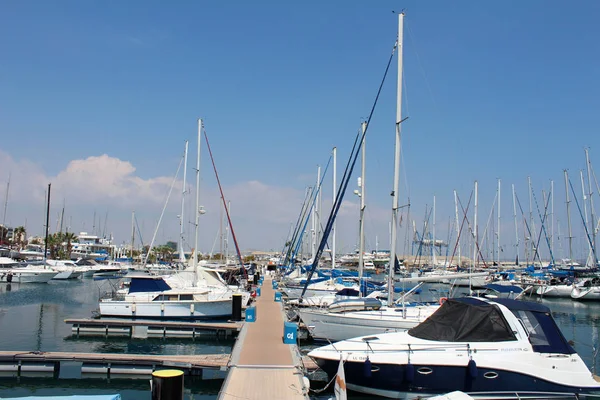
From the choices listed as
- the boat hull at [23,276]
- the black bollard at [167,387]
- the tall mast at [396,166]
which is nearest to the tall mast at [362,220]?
the tall mast at [396,166]

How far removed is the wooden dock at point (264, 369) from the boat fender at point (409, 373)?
2429mm

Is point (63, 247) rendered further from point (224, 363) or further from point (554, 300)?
point (224, 363)

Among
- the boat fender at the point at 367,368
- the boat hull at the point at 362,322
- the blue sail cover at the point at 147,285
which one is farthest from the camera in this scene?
the blue sail cover at the point at 147,285

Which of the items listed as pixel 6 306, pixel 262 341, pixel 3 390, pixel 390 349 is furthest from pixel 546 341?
pixel 6 306

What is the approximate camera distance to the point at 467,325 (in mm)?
12492

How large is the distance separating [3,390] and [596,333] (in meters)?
30.9

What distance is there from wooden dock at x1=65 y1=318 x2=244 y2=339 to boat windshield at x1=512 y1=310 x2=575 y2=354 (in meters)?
15.9

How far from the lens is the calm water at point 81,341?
52.4ft

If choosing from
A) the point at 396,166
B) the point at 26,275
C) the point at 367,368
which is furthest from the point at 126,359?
the point at 26,275

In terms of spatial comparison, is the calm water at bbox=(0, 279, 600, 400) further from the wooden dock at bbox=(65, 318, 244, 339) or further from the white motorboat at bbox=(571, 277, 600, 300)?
the white motorboat at bbox=(571, 277, 600, 300)

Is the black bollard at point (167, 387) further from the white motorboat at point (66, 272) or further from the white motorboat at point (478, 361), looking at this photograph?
the white motorboat at point (66, 272)

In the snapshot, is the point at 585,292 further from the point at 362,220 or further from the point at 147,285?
the point at 147,285

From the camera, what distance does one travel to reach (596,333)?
29641mm

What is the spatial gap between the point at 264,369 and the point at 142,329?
45.4 ft
